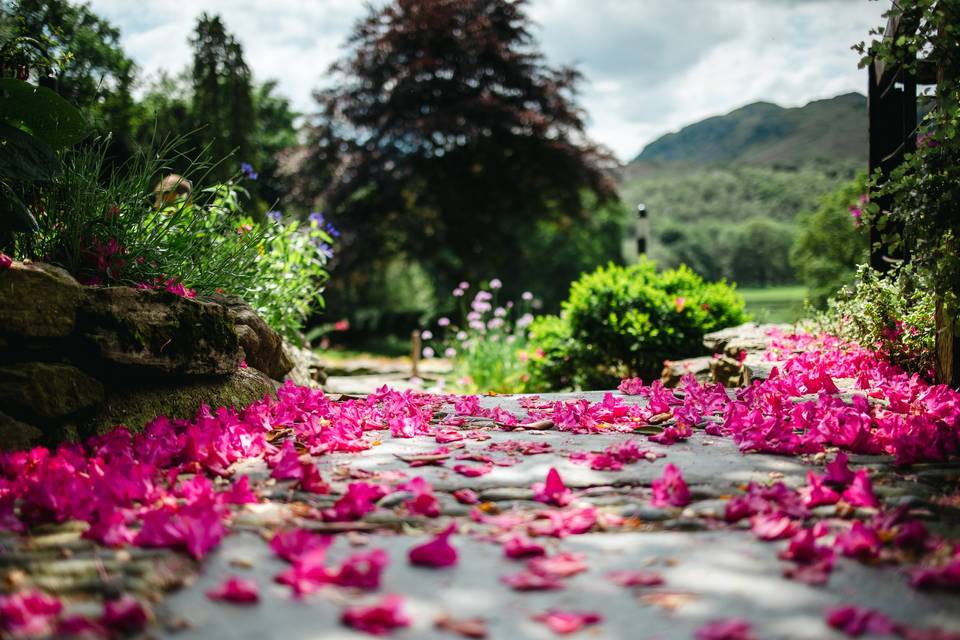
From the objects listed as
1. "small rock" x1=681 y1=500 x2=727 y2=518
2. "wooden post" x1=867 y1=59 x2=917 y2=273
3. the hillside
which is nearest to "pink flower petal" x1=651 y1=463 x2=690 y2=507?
"small rock" x1=681 y1=500 x2=727 y2=518

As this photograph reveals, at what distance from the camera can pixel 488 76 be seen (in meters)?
13.7

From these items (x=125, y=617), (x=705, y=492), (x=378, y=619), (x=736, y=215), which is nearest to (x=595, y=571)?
(x=378, y=619)

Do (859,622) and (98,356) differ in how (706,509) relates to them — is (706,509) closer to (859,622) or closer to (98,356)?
(859,622)

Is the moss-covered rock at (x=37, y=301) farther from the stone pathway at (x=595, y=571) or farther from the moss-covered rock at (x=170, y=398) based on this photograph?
the stone pathway at (x=595, y=571)

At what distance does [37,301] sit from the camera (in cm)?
250

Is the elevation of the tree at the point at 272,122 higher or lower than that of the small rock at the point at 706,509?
higher

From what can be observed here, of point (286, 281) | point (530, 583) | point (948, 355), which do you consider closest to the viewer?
point (530, 583)

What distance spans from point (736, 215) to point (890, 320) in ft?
46.3

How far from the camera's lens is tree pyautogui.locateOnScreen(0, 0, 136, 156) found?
329cm

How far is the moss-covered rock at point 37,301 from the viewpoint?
A: 2.44 m

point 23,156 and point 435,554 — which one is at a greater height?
point 23,156

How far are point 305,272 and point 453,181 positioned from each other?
9526 millimetres

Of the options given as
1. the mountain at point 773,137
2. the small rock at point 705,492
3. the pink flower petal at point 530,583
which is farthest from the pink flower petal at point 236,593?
the mountain at point 773,137

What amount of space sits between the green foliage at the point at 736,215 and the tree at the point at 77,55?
936 cm
